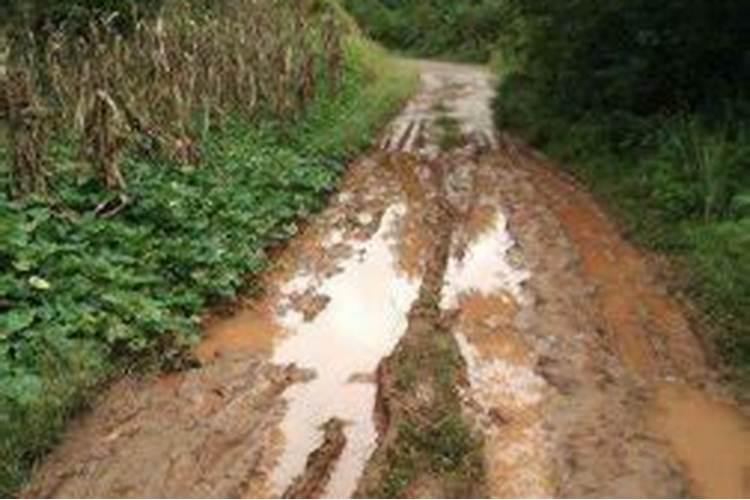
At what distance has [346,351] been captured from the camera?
8.41m

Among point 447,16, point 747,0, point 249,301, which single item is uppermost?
point 747,0

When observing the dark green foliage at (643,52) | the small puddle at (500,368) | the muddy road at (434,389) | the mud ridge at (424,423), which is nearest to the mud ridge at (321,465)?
the muddy road at (434,389)

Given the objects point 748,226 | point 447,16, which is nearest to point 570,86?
point 748,226

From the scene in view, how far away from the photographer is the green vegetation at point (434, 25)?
106 feet

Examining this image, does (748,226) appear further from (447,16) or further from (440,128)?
(447,16)

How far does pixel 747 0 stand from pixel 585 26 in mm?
2725

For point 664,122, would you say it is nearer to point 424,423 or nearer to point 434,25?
point 424,423

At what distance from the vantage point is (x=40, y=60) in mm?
13070

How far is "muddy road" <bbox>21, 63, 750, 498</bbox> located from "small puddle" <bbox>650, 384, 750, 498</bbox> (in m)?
0.01

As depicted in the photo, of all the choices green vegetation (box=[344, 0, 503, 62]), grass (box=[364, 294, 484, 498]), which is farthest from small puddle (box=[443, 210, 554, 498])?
green vegetation (box=[344, 0, 503, 62])

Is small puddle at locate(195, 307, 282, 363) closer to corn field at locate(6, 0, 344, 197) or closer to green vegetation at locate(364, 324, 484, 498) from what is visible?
green vegetation at locate(364, 324, 484, 498)

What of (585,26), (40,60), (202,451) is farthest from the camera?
(585,26)

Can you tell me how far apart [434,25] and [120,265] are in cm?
2712

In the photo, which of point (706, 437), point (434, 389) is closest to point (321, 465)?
point (434, 389)
